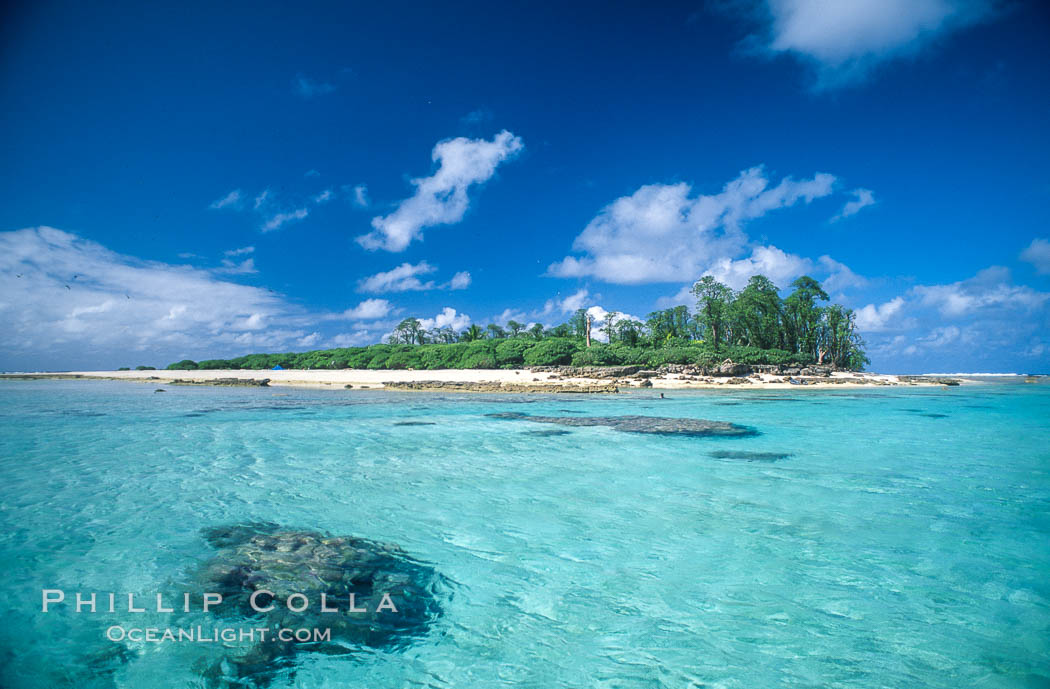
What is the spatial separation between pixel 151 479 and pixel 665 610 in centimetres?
867

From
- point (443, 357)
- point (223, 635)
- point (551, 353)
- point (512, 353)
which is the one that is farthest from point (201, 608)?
point (443, 357)

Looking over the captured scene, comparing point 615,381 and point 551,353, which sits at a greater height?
point 551,353

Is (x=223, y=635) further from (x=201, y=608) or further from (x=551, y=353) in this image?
(x=551, y=353)

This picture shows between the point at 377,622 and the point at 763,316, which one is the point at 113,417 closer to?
the point at 377,622

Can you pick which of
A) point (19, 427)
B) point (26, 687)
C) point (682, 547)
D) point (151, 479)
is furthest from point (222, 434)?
point (682, 547)

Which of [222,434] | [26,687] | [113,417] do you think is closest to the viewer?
[26,687]

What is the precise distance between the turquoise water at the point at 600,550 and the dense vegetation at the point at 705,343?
3227 cm

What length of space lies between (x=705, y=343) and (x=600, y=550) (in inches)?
1847

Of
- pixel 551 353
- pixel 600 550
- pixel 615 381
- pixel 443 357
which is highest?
pixel 551 353

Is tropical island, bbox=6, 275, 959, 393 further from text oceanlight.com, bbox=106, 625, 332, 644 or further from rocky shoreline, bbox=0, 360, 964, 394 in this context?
text oceanlight.com, bbox=106, 625, 332, 644

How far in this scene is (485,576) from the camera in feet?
14.8

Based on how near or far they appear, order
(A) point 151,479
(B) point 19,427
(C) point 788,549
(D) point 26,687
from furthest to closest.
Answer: (B) point 19,427
(A) point 151,479
(C) point 788,549
(D) point 26,687

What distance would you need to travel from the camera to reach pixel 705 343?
48.3m

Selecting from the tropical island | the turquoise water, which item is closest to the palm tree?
the tropical island
